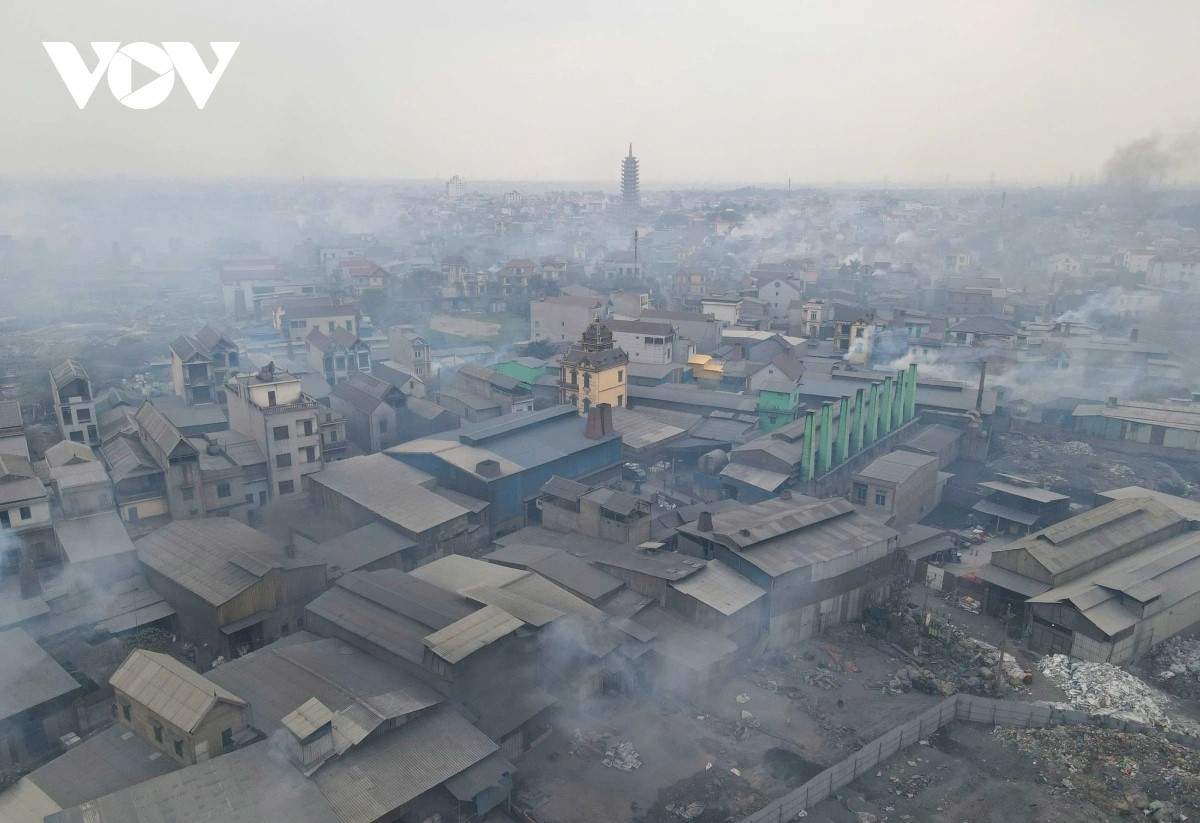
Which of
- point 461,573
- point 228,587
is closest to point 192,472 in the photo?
point 228,587

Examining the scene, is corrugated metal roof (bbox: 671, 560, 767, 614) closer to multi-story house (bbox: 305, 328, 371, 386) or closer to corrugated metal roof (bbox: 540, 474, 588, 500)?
corrugated metal roof (bbox: 540, 474, 588, 500)

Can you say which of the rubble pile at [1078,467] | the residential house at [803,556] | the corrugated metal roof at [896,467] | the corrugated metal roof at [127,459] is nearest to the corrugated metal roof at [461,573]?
the residential house at [803,556]

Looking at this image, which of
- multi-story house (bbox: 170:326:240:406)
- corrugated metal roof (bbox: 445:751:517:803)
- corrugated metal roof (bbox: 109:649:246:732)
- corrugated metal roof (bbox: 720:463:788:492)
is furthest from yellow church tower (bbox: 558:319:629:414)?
corrugated metal roof (bbox: 109:649:246:732)

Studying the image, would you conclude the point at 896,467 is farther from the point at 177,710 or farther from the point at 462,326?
the point at 462,326

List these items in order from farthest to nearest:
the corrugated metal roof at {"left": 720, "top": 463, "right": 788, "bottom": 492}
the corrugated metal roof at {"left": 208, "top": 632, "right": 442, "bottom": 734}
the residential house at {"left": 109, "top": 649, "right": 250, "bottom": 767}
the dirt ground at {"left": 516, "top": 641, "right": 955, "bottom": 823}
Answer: the corrugated metal roof at {"left": 720, "top": 463, "right": 788, "bottom": 492}
the dirt ground at {"left": 516, "top": 641, "right": 955, "bottom": 823}
the corrugated metal roof at {"left": 208, "top": 632, "right": 442, "bottom": 734}
the residential house at {"left": 109, "top": 649, "right": 250, "bottom": 767}

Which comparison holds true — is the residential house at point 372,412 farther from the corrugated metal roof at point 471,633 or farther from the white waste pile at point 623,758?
the white waste pile at point 623,758

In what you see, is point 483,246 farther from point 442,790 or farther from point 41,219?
point 442,790

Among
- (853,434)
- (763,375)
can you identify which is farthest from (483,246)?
(853,434)
